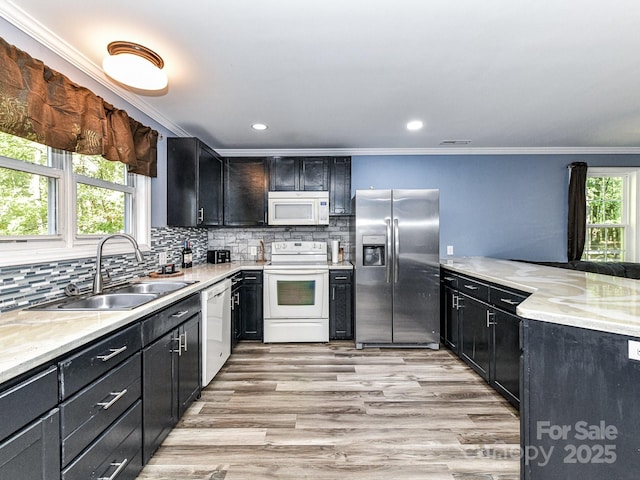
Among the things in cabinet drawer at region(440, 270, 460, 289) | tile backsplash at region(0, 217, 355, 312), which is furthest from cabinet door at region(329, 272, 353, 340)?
cabinet drawer at region(440, 270, 460, 289)

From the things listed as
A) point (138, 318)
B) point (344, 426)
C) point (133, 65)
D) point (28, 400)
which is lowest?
point (344, 426)

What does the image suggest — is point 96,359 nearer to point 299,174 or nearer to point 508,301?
point 508,301

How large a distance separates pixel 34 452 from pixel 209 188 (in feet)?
9.46

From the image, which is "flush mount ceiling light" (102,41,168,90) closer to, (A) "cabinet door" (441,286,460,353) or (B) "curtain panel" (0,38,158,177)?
(B) "curtain panel" (0,38,158,177)

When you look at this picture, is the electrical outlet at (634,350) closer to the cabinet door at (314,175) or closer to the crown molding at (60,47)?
the crown molding at (60,47)

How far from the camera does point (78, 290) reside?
6.37 feet

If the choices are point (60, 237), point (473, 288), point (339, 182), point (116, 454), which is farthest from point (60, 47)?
point (473, 288)

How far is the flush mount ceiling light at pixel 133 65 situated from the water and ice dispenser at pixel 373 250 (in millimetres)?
2362

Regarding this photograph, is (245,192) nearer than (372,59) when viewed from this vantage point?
No

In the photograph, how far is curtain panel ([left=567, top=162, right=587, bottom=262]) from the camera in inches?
157

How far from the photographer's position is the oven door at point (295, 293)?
358 cm

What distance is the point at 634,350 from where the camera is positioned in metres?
1.14

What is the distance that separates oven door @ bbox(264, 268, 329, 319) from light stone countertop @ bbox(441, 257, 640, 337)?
1683 mm

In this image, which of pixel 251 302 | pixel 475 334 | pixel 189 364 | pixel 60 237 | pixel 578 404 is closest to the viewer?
pixel 578 404
